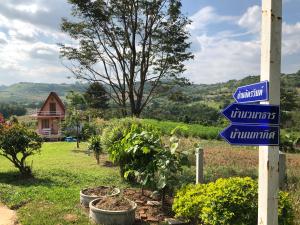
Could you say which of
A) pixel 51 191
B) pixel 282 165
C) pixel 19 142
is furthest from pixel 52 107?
pixel 282 165

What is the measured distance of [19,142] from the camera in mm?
12234

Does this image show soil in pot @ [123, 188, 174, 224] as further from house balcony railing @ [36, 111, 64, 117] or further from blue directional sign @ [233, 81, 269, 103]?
house balcony railing @ [36, 111, 64, 117]

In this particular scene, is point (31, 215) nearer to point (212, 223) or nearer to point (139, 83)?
point (212, 223)

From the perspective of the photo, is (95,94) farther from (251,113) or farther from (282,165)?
(251,113)

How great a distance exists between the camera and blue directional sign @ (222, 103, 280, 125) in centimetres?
334

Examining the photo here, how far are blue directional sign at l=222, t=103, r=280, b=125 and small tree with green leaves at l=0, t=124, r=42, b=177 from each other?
1002 centimetres

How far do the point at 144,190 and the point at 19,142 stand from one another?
501 centimetres

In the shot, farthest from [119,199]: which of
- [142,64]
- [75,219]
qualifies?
[142,64]

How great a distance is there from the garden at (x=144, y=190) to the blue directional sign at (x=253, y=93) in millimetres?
2337

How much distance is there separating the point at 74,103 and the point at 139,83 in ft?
54.1

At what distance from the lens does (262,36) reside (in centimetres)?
343

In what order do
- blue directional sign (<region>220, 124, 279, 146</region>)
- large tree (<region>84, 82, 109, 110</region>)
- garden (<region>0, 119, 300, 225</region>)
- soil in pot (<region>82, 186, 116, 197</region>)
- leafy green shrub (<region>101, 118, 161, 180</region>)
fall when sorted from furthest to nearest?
large tree (<region>84, 82, 109, 110</region>) < soil in pot (<region>82, 186, 116, 197</region>) < leafy green shrub (<region>101, 118, 161, 180</region>) < garden (<region>0, 119, 300, 225</region>) < blue directional sign (<region>220, 124, 279, 146</region>)

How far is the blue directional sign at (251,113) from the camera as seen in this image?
3.34 m

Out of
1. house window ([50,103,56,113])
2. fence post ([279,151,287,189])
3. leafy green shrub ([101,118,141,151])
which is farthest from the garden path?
house window ([50,103,56,113])
